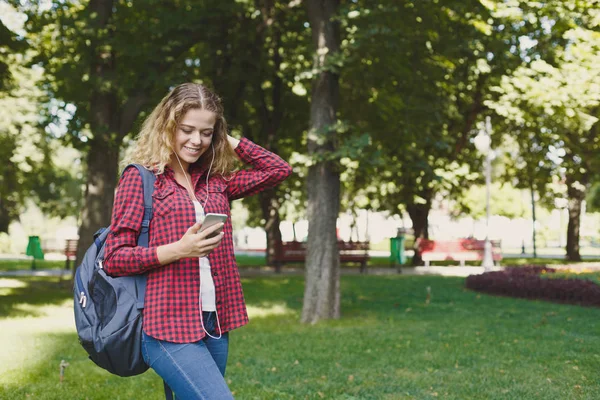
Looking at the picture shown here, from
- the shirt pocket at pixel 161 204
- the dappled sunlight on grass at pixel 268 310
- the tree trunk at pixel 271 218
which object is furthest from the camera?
the tree trunk at pixel 271 218

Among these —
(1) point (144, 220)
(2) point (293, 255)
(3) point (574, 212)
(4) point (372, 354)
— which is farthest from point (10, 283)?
(3) point (574, 212)

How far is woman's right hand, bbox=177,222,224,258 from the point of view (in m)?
2.62

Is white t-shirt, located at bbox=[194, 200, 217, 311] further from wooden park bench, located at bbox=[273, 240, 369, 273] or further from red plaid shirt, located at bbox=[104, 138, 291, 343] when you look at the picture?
wooden park bench, located at bbox=[273, 240, 369, 273]

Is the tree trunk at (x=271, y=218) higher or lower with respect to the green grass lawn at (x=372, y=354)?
higher

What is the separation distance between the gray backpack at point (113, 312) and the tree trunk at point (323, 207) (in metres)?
8.60

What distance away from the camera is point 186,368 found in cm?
277

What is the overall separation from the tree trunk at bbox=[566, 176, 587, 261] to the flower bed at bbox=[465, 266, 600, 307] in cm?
1362

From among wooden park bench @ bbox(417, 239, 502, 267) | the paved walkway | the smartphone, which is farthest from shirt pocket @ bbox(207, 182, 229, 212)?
wooden park bench @ bbox(417, 239, 502, 267)

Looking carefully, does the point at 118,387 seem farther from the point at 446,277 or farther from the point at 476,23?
the point at 446,277

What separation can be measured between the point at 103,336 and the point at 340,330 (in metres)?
8.08

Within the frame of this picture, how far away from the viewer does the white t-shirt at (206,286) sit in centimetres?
294

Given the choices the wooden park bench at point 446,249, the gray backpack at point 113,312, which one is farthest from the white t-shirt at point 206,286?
the wooden park bench at point 446,249

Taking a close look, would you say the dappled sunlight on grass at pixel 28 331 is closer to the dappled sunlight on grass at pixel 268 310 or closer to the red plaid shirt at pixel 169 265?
the dappled sunlight on grass at pixel 268 310

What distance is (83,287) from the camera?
2.91 metres
